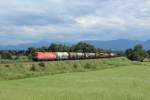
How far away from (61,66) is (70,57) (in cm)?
1885

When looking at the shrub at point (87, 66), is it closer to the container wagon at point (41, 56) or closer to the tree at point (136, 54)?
the container wagon at point (41, 56)

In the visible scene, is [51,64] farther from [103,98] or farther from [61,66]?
[103,98]

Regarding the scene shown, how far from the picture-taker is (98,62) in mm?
60750

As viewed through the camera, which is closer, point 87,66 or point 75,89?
point 75,89

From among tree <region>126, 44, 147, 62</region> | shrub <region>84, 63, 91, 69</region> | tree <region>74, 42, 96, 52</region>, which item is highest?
tree <region>74, 42, 96, 52</region>

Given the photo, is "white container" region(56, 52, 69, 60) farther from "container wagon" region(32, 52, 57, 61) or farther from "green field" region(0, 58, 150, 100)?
"green field" region(0, 58, 150, 100)

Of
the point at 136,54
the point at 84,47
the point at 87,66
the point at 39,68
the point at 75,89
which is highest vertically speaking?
the point at 84,47

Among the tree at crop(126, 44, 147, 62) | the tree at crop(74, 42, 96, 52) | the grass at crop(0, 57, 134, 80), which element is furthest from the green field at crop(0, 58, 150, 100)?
the tree at crop(126, 44, 147, 62)

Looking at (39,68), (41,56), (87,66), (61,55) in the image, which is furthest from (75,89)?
(61,55)

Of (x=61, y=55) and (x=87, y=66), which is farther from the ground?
(x=61, y=55)

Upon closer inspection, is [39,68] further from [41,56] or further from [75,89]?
[75,89]

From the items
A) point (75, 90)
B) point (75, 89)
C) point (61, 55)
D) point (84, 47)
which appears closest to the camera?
point (75, 90)

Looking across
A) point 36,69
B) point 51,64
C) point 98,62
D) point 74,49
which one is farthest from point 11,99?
point 74,49

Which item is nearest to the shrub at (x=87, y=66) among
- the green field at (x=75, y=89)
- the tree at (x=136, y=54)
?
the green field at (x=75, y=89)
